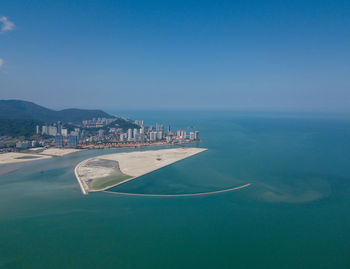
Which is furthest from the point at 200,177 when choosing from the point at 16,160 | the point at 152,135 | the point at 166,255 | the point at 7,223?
the point at 152,135

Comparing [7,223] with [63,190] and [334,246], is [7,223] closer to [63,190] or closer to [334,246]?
[63,190]

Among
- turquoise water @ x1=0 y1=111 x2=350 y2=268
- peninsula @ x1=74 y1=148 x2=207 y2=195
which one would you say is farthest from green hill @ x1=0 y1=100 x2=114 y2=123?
turquoise water @ x1=0 y1=111 x2=350 y2=268

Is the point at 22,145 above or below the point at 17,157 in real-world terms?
above

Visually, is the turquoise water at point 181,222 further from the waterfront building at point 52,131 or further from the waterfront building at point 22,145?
the waterfront building at point 52,131

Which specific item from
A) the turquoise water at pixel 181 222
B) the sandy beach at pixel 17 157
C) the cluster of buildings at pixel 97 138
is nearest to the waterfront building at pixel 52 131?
the cluster of buildings at pixel 97 138

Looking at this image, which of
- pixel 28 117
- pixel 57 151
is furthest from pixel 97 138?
pixel 28 117

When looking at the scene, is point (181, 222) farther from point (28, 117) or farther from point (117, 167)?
point (28, 117)
